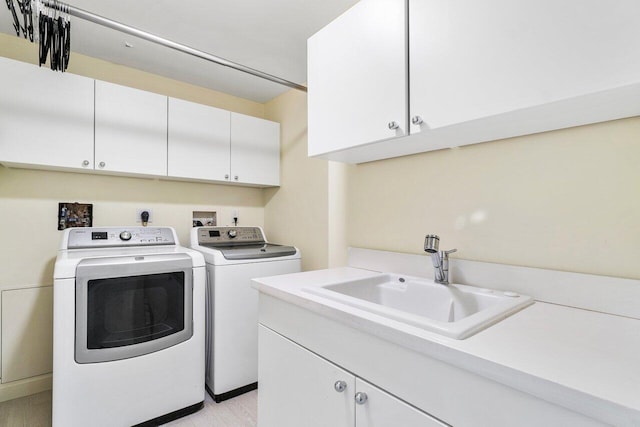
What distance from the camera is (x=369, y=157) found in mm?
1673

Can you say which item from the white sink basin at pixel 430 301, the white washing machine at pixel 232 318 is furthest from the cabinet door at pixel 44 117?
the white sink basin at pixel 430 301

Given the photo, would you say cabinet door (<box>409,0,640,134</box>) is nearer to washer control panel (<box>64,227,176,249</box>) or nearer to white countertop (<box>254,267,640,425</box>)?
white countertop (<box>254,267,640,425</box>)

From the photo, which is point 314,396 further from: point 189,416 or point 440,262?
point 189,416

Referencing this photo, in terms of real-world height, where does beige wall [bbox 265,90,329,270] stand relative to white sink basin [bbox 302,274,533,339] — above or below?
above

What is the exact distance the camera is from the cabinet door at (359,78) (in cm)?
118

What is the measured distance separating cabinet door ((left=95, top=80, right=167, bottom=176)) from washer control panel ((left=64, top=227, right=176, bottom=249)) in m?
0.40

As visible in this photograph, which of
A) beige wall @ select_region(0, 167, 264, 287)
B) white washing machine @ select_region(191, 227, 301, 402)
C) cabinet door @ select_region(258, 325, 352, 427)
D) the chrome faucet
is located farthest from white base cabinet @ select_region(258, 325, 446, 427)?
beige wall @ select_region(0, 167, 264, 287)

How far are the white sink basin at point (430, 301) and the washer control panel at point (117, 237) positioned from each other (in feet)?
4.83

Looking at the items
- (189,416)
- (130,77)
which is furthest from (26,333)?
(130,77)

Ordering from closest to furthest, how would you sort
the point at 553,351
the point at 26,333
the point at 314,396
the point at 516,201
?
1. the point at 553,351
2. the point at 314,396
3. the point at 516,201
4. the point at 26,333

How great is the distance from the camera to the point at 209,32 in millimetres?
1920

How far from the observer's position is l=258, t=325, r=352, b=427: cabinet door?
3.26 feet

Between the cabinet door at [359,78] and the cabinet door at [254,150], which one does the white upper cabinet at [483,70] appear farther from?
the cabinet door at [254,150]

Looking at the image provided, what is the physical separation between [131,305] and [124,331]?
0.14 m
